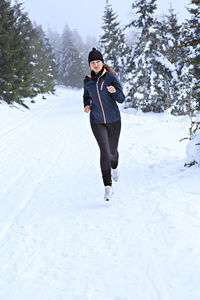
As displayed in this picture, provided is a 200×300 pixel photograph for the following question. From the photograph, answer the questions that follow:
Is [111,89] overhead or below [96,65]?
below

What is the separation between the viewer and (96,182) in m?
5.28

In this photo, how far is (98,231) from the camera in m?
3.45

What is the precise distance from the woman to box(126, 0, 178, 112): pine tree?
12.7m

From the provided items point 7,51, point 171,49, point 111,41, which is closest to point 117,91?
point 171,49

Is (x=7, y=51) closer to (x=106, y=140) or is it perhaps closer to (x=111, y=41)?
(x=111, y=41)

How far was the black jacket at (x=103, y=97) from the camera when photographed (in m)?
4.25

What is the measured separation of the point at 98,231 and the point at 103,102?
2058 millimetres

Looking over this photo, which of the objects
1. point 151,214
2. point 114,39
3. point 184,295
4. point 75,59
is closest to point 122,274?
point 184,295

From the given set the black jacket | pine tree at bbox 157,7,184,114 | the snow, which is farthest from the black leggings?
pine tree at bbox 157,7,184,114

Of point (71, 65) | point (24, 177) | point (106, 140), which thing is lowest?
point (24, 177)

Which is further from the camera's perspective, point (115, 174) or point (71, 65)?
point (71, 65)

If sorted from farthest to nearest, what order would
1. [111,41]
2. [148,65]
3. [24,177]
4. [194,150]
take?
[111,41] → [148,65] → [24,177] → [194,150]

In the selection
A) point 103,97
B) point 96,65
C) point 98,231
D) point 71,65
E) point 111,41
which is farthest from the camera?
point 71,65

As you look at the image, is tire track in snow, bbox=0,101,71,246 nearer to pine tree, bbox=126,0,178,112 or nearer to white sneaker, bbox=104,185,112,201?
white sneaker, bbox=104,185,112,201
